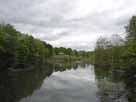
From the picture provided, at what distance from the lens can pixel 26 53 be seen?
79.8 meters

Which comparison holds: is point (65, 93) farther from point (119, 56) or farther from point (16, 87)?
point (119, 56)

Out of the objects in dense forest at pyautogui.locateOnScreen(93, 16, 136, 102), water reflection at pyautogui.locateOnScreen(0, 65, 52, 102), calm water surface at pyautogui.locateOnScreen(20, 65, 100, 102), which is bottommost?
calm water surface at pyautogui.locateOnScreen(20, 65, 100, 102)

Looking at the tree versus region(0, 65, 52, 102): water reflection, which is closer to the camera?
region(0, 65, 52, 102): water reflection

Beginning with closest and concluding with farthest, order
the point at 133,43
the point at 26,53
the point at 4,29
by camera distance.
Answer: the point at 133,43, the point at 4,29, the point at 26,53

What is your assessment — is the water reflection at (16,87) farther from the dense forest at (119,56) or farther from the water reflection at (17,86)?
the dense forest at (119,56)

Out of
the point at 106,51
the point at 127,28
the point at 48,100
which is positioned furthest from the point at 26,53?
the point at 48,100

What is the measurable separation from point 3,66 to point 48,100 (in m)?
36.8

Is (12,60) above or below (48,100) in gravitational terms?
above

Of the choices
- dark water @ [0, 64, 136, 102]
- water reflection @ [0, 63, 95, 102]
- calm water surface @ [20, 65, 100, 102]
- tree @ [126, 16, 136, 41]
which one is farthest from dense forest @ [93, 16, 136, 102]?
water reflection @ [0, 63, 95, 102]

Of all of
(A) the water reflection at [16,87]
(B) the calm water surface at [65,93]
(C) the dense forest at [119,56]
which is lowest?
(B) the calm water surface at [65,93]

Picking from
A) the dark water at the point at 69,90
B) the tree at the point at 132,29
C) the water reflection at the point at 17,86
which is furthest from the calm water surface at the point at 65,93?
the tree at the point at 132,29

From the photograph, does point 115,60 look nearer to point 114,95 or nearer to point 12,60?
point 12,60

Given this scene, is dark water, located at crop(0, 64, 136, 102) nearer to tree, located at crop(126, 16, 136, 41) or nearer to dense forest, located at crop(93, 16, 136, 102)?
dense forest, located at crop(93, 16, 136, 102)

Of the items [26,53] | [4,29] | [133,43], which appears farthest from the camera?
[26,53]
